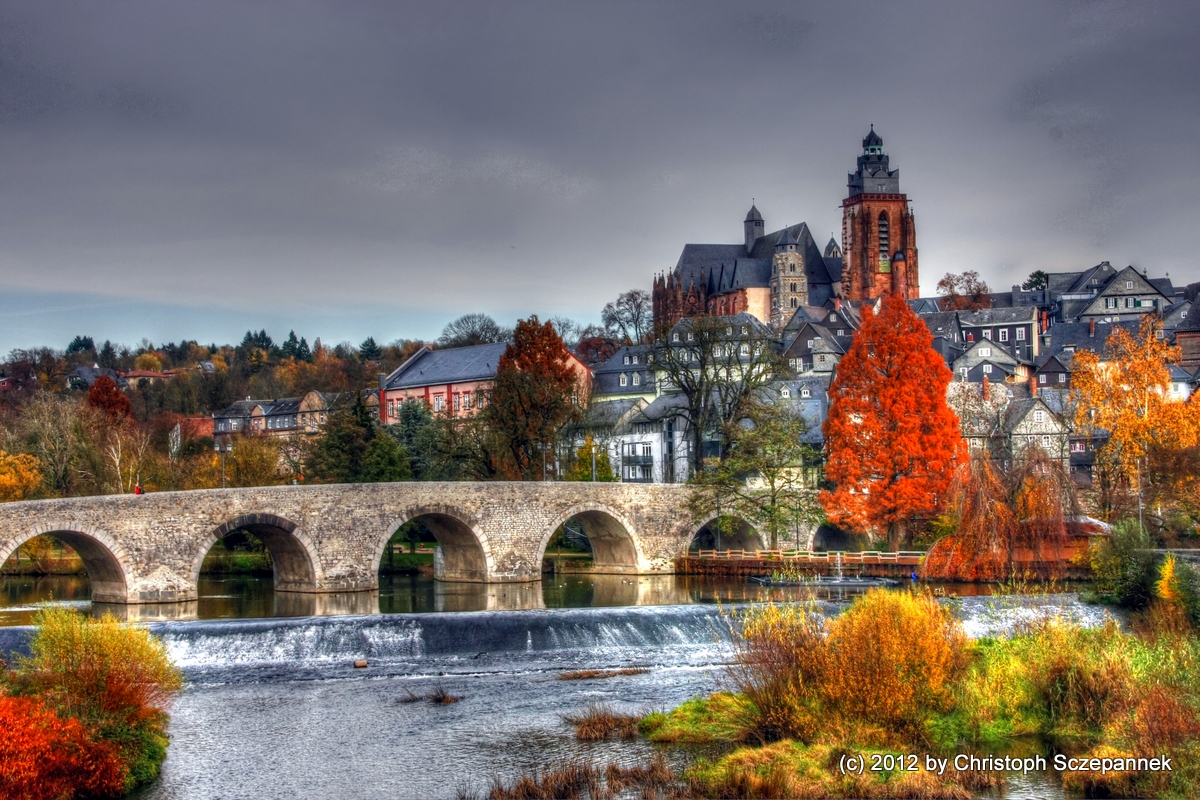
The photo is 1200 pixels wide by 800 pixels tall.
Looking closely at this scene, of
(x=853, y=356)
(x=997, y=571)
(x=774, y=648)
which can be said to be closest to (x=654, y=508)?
(x=853, y=356)

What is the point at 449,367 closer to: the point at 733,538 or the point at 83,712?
the point at 733,538

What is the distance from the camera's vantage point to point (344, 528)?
40.8 metres

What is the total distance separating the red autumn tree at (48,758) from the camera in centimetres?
1770

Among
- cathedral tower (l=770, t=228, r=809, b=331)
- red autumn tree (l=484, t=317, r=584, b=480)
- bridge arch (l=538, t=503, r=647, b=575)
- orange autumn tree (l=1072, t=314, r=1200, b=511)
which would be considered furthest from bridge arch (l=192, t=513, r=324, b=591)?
cathedral tower (l=770, t=228, r=809, b=331)

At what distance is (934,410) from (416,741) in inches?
1092

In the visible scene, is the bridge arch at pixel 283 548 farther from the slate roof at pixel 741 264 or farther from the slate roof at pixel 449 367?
the slate roof at pixel 741 264

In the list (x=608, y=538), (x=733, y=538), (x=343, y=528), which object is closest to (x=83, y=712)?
(x=343, y=528)

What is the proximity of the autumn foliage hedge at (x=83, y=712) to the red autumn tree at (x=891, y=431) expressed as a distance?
93.5 feet

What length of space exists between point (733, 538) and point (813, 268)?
221 feet

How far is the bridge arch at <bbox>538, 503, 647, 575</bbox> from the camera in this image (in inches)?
1775

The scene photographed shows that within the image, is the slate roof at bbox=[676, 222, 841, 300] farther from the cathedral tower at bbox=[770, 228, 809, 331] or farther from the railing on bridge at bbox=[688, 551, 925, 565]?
the railing on bridge at bbox=[688, 551, 925, 565]

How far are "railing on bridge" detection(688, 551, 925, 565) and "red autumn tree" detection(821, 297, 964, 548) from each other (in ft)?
4.31

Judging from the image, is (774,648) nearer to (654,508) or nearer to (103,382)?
(654,508)

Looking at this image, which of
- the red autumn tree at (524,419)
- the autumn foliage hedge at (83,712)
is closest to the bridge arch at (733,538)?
the red autumn tree at (524,419)
